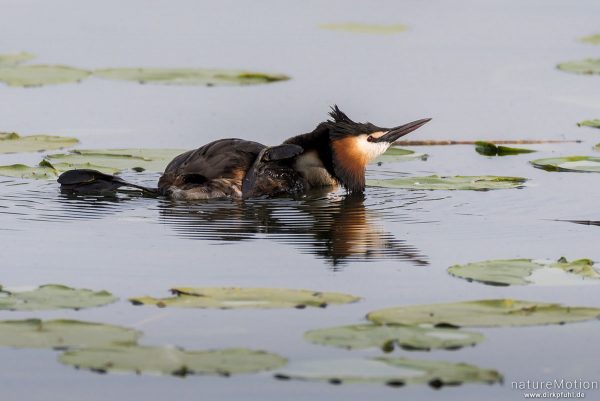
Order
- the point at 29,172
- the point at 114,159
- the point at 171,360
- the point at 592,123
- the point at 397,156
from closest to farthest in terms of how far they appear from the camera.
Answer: the point at 171,360
the point at 29,172
the point at 114,159
the point at 397,156
the point at 592,123

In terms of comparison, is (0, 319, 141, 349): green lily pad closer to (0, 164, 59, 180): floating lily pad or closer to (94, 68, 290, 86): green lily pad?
(0, 164, 59, 180): floating lily pad

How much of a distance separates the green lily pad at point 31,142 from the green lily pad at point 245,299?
204 inches

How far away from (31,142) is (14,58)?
15.5 ft

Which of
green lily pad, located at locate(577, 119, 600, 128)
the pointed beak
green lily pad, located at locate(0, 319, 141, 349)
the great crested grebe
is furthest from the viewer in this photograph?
green lily pad, located at locate(577, 119, 600, 128)

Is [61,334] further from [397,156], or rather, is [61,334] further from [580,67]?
[580,67]

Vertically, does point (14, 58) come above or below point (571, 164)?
above

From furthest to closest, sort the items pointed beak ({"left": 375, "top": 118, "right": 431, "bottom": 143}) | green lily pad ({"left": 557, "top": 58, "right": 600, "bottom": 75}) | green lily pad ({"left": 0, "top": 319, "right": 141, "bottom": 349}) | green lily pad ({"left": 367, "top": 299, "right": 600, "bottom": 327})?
green lily pad ({"left": 557, "top": 58, "right": 600, "bottom": 75})
pointed beak ({"left": 375, "top": 118, "right": 431, "bottom": 143})
green lily pad ({"left": 367, "top": 299, "right": 600, "bottom": 327})
green lily pad ({"left": 0, "top": 319, "right": 141, "bottom": 349})

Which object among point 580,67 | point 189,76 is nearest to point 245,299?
point 189,76

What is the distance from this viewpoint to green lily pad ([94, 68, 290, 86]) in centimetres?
1606

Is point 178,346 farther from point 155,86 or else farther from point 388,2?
point 388,2

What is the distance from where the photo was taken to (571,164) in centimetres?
1214

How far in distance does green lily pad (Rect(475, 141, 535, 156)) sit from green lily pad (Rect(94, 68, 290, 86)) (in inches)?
152

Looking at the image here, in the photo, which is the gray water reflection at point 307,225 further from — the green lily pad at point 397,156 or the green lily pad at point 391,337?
the green lily pad at point 391,337

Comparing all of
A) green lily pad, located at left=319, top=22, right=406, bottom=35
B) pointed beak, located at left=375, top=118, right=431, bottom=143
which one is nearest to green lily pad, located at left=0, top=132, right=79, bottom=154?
pointed beak, located at left=375, top=118, right=431, bottom=143
